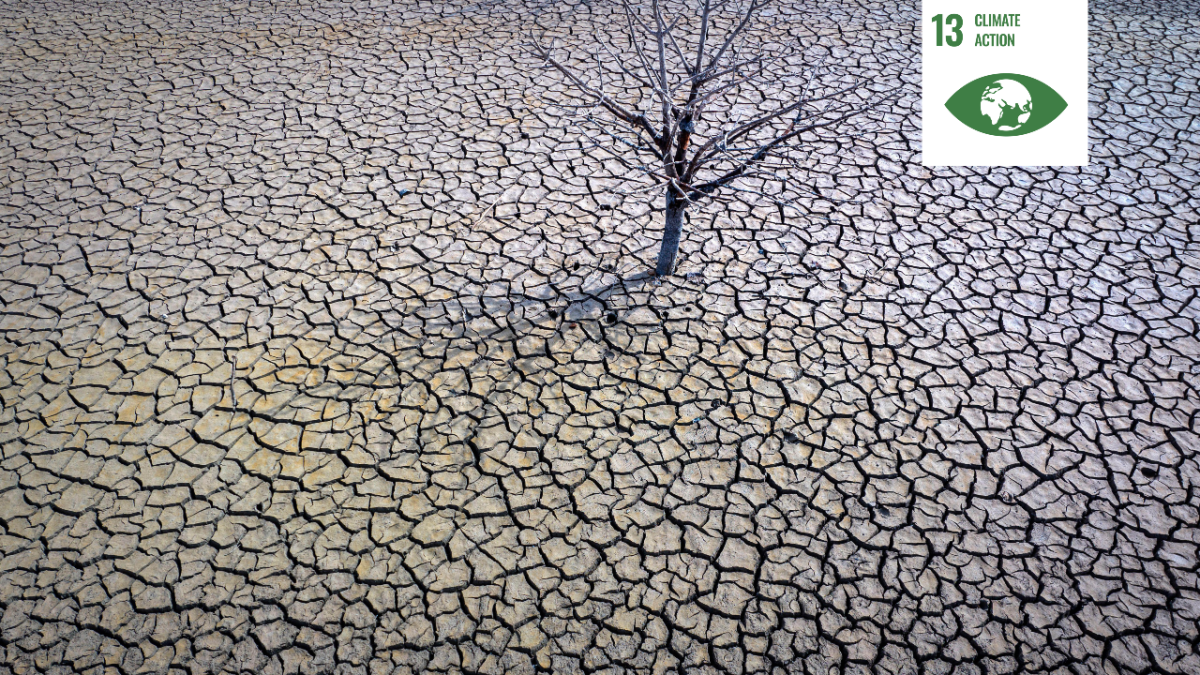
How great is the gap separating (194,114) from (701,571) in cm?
532

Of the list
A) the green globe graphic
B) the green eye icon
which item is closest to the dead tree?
the green eye icon

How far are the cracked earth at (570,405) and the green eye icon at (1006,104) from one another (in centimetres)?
34

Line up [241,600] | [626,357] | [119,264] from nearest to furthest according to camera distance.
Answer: [241,600]
[626,357]
[119,264]

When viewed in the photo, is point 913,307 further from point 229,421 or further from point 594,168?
point 229,421

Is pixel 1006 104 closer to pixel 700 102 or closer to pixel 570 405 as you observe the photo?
pixel 700 102

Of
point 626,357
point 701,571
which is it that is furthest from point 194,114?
point 701,571

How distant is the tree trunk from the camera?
4.19 metres

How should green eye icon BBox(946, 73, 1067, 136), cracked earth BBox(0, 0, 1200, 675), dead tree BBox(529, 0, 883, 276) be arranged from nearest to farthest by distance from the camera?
cracked earth BBox(0, 0, 1200, 675)
dead tree BBox(529, 0, 883, 276)
green eye icon BBox(946, 73, 1067, 136)

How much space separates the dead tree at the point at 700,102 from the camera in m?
4.14

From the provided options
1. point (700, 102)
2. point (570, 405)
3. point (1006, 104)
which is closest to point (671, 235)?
point (700, 102)

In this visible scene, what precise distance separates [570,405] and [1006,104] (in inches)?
164

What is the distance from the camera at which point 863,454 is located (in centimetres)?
348

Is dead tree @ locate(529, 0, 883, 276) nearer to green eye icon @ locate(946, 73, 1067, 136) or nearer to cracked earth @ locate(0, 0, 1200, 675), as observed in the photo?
cracked earth @ locate(0, 0, 1200, 675)

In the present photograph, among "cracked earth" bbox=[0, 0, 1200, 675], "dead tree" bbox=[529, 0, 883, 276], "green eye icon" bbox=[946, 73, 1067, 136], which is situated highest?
"dead tree" bbox=[529, 0, 883, 276]
